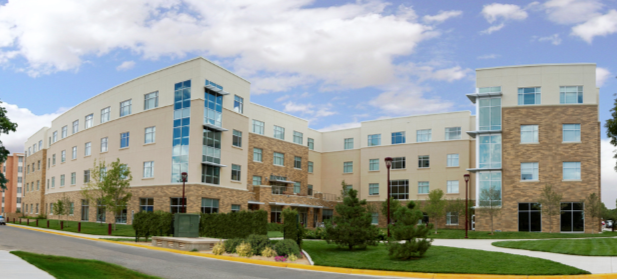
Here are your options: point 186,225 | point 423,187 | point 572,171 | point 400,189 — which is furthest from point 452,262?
point 400,189

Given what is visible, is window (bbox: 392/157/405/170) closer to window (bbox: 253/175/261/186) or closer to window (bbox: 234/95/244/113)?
window (bbox: 253/175/261/186)

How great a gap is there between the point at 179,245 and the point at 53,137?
58310mm

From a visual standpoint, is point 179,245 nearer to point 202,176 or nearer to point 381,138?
point 202,176

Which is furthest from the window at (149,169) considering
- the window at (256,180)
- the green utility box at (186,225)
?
the green utility box at (186,225)

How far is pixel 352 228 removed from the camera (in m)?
21.9

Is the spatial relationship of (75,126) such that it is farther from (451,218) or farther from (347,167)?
(451,218)

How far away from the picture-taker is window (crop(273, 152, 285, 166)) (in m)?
61.2

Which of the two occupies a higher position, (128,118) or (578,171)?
(128,118)

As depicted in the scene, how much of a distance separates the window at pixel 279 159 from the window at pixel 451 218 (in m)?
20.8

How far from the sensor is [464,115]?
5856cm

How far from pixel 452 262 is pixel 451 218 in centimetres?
4212

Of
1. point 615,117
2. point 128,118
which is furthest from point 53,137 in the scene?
point 615,117

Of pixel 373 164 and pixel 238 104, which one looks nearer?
pixel 238 104

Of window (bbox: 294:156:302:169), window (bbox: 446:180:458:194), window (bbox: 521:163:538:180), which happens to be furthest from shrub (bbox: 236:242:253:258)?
window (bbox: 294:156:302:169)
